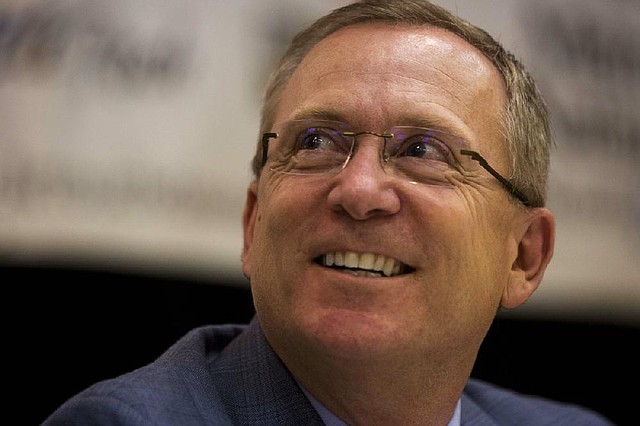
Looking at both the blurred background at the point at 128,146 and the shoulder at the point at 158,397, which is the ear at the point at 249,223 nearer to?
the shoulder at the point at 158,397

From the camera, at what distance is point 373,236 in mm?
1847

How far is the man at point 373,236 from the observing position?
1.83 m

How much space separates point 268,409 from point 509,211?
2.47 ft

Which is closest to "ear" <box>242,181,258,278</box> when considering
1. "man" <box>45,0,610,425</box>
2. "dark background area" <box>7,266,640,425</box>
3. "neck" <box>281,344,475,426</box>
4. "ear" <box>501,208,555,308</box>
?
"man" <box>45,0,610,425</box>

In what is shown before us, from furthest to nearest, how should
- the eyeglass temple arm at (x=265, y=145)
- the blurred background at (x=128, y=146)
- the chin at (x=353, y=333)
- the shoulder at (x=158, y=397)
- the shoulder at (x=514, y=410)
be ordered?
the blurred background at (x=128, y=146), the shoulder at (x=514, y=410), the eyeglass temple arm at (x=265, y=145), the chin at (x=353, y=333), the shoulder at (x=158, y=397)

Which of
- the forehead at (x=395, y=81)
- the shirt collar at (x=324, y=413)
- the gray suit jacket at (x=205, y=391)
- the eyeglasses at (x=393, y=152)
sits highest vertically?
the forehead at (x=395, y=81)

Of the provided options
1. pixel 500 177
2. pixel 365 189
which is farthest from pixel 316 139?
pixel 500 177

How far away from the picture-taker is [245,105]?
10.6 ft

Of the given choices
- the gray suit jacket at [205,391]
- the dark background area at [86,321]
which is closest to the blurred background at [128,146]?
the dark background area at [86,321]

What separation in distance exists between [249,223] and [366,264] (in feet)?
1.74

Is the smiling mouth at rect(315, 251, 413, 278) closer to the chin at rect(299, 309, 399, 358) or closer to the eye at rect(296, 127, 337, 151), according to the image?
the chin at rect(299, 309, 399, 358)

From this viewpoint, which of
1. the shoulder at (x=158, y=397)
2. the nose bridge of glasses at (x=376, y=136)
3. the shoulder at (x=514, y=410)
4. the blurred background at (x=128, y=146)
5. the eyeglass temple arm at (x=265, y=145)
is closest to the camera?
the shoulder at (x=158, y=397)

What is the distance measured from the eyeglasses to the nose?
0.03m

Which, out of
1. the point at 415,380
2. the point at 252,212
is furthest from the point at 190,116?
the point at 415,380
